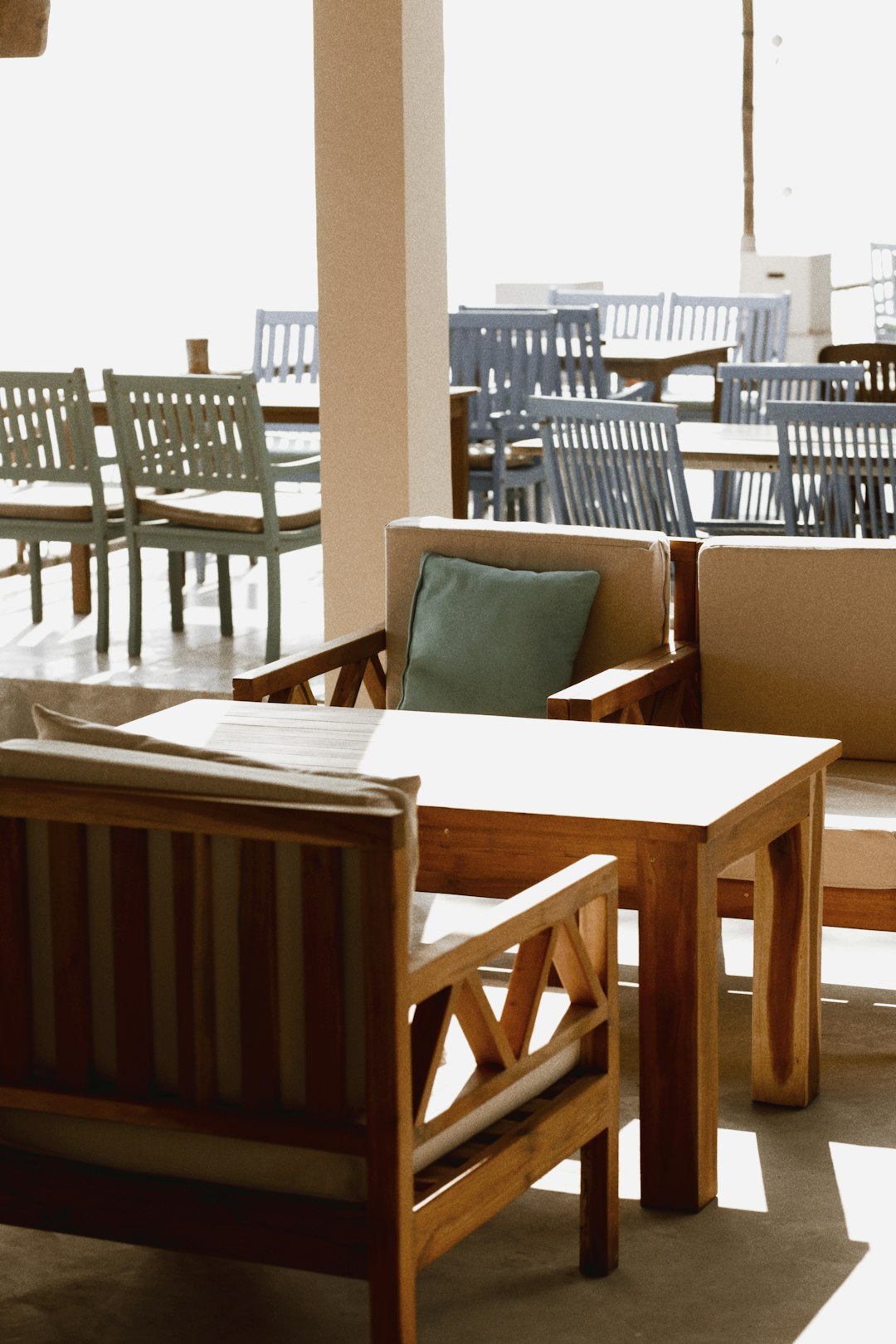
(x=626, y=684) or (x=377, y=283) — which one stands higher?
(x=377, y=283)

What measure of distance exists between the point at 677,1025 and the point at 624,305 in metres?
7.28

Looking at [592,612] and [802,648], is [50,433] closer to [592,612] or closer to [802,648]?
[592,612]

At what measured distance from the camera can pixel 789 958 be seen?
125 inches

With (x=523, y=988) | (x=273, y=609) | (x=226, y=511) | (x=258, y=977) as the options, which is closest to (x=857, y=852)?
(x=523, y=988)

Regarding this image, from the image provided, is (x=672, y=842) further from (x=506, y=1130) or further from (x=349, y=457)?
(x=349, y=457)

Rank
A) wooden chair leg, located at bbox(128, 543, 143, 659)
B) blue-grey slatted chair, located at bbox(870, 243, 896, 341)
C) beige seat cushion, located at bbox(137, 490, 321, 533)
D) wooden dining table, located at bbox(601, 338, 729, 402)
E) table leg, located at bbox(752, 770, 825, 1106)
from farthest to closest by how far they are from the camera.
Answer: blue-grey slatted chair, located at bbox(870, 243, 896, 341) → wooden dining table, located at bbox(601, 338, 729, 402) → wooden chair leg, located at bbox(128, 543, 143, 659) → beige seat cushion, located at bbox(137, 490, 321, 533) → table leg, located at bbox(752, 770, 825, 1106)

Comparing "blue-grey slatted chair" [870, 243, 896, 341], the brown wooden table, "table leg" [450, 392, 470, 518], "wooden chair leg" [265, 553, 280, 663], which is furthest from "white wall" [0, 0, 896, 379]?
the brown wooden table

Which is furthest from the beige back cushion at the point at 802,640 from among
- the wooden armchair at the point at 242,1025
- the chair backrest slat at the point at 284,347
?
the chair backrest slat at the point at 284,347

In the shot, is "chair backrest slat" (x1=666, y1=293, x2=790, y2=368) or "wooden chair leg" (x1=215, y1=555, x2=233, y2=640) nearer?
"wooden chair leg" (x1=215, y1=555, x2=233, y2=640)

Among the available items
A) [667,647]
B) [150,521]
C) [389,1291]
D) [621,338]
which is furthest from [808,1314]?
[621,338]

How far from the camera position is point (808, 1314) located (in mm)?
2541

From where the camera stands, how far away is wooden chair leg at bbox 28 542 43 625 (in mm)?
6938

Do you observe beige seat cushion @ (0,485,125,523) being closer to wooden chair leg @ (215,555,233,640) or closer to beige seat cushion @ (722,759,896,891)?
wooden chair leg @ (215,555,233,640)

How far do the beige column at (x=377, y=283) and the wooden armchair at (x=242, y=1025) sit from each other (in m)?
3.13
